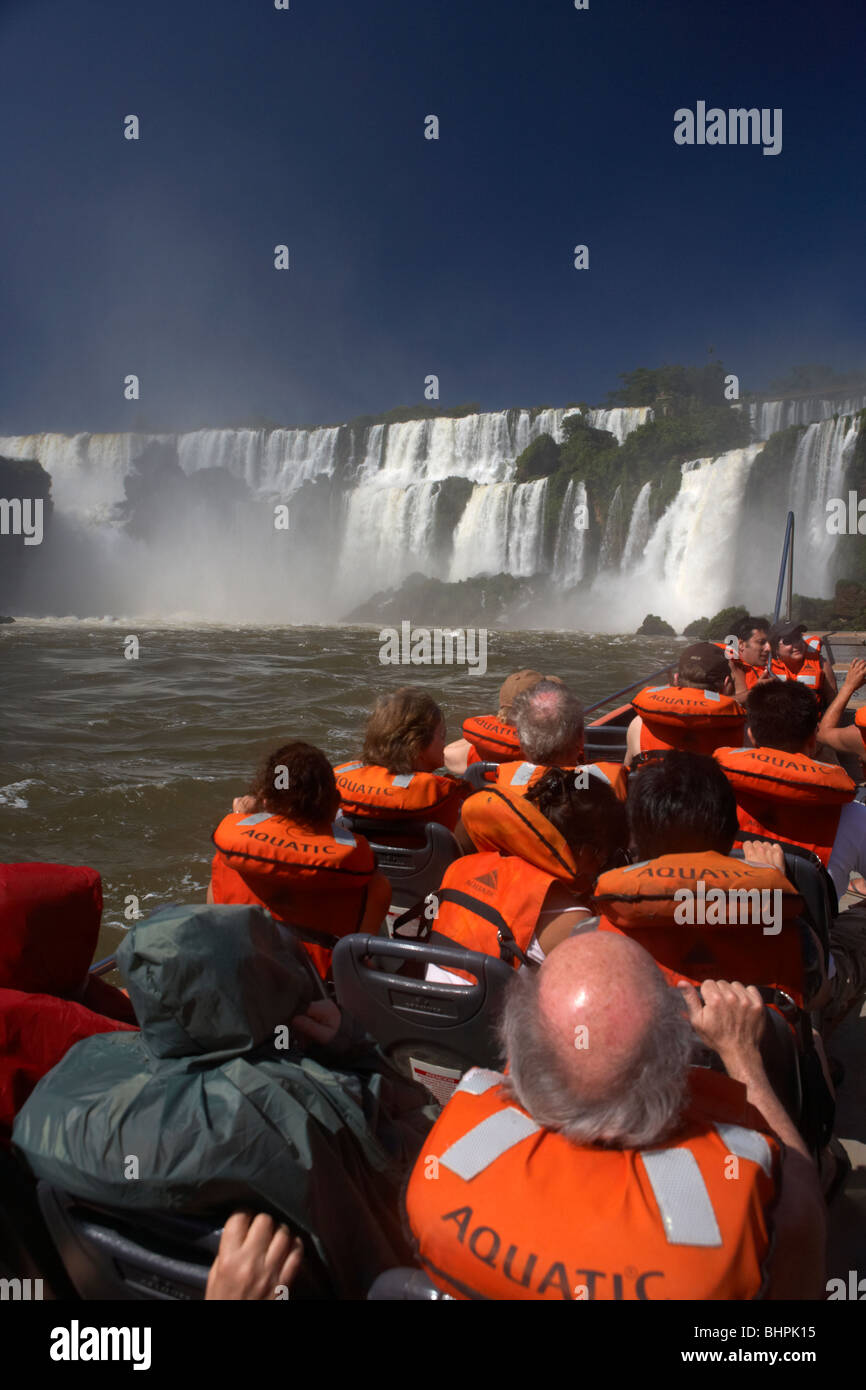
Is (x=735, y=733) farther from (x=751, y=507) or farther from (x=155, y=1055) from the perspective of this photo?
(x=751, y=507)

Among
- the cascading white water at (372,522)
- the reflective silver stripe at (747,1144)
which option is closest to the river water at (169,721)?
the reflective silver stripe at (747,1144)

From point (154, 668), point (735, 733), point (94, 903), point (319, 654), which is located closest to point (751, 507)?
point (319, 654)

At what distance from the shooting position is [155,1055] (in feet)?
4.68

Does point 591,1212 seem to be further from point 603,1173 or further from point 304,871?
point 304,871

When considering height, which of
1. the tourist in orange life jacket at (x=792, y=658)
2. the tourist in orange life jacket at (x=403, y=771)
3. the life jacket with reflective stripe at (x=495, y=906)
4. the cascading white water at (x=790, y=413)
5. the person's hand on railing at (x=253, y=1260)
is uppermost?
the cascading white water at (x=790, y=413)

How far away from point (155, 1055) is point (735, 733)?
3602mm

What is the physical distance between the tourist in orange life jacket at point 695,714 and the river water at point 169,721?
3.62 meters

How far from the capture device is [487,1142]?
3.95 feet

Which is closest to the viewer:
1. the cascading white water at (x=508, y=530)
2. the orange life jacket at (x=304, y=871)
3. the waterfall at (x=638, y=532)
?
the orange life jacket at (x=304, y=871)

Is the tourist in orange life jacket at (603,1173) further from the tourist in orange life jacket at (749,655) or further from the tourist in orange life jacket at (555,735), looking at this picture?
the tourist in orange life jacket at (749,655)

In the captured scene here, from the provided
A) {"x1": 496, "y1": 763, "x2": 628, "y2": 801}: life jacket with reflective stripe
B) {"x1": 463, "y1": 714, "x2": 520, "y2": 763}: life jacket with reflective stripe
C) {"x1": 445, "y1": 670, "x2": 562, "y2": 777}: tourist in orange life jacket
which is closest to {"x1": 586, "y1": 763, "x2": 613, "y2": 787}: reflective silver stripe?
{"x1": 496, "y1": 763, "x2": 628, "y2": 801}: life jacket with reflective stripe

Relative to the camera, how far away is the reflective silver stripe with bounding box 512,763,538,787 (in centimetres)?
273

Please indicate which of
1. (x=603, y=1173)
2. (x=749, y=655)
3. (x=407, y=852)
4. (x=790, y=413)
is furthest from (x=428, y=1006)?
(x=790, y=413)

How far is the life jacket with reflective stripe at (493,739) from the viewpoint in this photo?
4.09m
